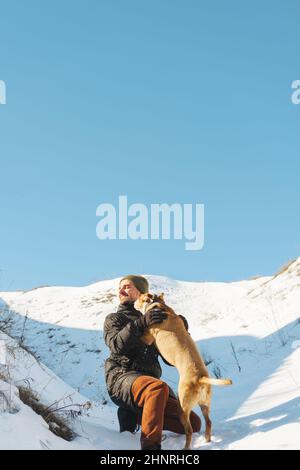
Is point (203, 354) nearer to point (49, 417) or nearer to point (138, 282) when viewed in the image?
point (138, 282)

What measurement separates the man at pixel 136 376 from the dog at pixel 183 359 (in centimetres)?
12

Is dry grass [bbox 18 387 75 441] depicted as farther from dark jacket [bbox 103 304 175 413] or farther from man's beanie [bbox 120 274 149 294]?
man's beanie [bbox 120 274 149 294]

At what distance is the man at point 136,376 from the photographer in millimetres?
3994

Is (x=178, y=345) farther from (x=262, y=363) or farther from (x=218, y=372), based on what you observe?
(x=218, y=372)

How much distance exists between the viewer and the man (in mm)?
3994

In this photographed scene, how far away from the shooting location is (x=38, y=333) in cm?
1767

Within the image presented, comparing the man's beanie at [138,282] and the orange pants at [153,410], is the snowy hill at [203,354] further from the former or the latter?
the man's beanie at [138,282]

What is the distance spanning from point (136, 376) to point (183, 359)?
48cm

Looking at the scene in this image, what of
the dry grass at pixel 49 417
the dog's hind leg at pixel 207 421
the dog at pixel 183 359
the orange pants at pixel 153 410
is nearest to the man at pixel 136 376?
the orange pants at pixel 153 410

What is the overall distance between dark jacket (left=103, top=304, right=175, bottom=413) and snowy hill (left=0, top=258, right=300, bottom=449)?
465mm

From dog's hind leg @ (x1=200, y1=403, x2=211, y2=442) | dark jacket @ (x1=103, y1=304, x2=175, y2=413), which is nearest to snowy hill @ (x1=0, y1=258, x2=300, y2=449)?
dog's hind leg @ (x1=200, y1=403, x2=211, y2=442)

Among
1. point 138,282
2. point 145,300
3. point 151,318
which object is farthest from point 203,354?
point 151,318

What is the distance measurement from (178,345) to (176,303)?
15351mm
